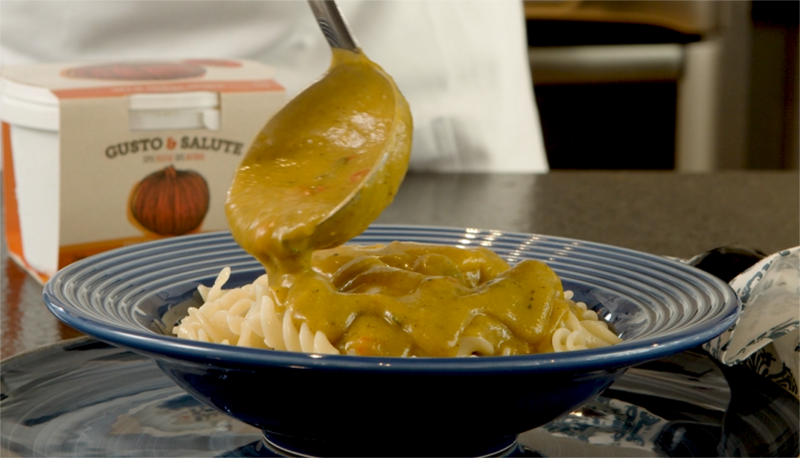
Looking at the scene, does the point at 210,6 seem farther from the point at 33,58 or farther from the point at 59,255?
the point at 59,255

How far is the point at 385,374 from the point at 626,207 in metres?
1.28

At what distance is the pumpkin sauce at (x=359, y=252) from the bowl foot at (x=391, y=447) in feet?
0.24

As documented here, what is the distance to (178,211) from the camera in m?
1.37

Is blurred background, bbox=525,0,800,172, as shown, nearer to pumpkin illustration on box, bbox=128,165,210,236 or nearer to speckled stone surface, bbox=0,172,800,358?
speckled stone surface, bbox=0,172,800,358

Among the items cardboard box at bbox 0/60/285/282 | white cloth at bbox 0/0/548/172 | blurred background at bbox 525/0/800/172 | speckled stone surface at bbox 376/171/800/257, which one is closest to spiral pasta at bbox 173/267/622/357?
cardboard box at bbox 0/60/285/282

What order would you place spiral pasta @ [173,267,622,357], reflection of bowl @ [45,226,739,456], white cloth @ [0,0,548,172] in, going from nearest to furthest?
reflection of bowl @ [45,226,739,456]
spiral pasta @ [173,267,622,357]
white cloth @ [0,0,548,172]

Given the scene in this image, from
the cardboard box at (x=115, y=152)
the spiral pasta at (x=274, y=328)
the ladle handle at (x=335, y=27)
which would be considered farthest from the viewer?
the cardboard box at (x=115, y=152)

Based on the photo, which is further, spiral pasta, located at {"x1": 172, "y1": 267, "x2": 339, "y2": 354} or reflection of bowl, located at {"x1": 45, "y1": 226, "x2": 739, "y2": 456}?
spiral pasta, located at {"x1": 172, "y1": 267, "x2": 339, "y2": 354}

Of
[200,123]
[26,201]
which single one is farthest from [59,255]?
[200,123]

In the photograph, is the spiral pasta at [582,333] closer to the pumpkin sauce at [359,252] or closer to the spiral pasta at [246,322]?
the pumpkin sauce at [359,252]

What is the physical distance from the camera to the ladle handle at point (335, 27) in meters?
0.98

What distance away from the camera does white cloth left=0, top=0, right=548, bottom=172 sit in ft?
7.21

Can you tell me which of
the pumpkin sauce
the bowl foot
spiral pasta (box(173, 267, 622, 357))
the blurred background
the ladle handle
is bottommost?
the blurred background

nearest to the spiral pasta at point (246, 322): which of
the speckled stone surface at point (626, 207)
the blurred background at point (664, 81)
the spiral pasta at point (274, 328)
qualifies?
the spiral pasta at point (274, 328)
